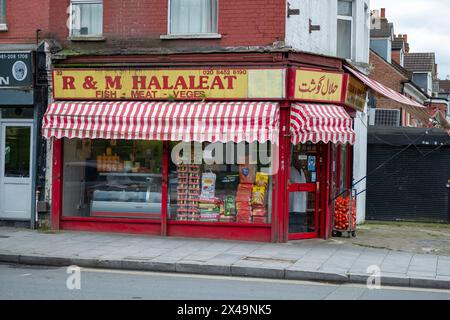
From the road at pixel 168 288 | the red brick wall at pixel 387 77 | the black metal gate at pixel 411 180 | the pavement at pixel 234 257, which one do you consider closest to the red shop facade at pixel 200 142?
the pavement at pixel 234 257

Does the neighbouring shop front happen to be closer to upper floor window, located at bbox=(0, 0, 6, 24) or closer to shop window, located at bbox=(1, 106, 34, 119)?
shop window, located at bbox=(1, 106, 34, 119)

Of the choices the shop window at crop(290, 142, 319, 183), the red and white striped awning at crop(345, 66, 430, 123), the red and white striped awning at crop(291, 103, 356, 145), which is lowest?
the shop window at crop(290, 142, 319, 183)

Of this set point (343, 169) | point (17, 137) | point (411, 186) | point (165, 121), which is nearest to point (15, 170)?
point (17, 137)

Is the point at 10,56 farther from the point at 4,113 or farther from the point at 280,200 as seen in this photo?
the point at 280,200

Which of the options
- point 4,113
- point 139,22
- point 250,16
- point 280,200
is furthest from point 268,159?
point 4,113

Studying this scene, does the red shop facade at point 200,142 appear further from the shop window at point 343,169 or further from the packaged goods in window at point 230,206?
the shop window at point 343,169

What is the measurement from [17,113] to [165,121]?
12.8 ft

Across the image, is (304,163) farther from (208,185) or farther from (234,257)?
(234,257)

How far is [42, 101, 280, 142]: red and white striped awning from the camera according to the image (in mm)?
12984

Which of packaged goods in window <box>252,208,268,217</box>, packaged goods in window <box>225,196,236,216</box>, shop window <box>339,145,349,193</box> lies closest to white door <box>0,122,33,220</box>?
packaged goods in window <box>225,196,236,216</box>

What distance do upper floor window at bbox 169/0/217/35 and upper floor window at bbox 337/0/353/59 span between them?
3878mm

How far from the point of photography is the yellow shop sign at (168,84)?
1316cm

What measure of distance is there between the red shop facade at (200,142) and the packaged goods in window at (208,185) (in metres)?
0.02

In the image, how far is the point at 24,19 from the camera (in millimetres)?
14922
